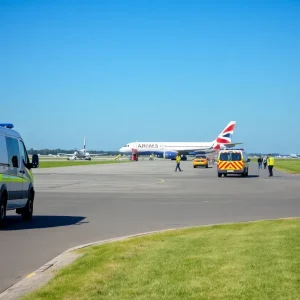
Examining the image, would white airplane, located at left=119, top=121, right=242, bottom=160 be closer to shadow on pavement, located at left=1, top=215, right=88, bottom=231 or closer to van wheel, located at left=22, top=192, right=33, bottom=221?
shadow on pavement, located at left=1, top=215, right=88, bottom=231

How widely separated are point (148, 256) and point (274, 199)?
15.5 m

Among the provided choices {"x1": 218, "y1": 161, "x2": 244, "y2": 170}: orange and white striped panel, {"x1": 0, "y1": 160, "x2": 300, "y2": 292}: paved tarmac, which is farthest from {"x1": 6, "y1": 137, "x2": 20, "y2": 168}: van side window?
{"x1": 218, "y1": 161, "x2": 244, "y2": 170}: orange and white striped panel

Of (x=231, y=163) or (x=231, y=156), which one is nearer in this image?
(x=231, y=163)

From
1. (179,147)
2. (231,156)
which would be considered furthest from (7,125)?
(179,147)

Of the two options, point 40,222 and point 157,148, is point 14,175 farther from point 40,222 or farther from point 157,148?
point 157,148

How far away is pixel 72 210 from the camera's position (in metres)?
20.2

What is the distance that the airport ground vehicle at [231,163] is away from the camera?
160 feet

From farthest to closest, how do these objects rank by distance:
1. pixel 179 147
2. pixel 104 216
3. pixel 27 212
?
pixel 179 147 < pixel 104 216 < pixel 27 212

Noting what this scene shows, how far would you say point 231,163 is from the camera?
4881cm

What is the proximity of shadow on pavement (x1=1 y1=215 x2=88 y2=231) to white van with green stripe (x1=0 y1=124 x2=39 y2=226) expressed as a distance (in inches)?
11.1

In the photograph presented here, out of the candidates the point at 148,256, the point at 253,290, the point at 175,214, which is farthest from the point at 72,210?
the point at 253,290

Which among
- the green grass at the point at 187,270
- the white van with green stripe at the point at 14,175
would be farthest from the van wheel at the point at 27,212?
the green grass at the point at 187,270

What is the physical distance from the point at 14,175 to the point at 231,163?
33.8 meters

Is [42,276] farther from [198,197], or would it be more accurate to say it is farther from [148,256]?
[198,197]
